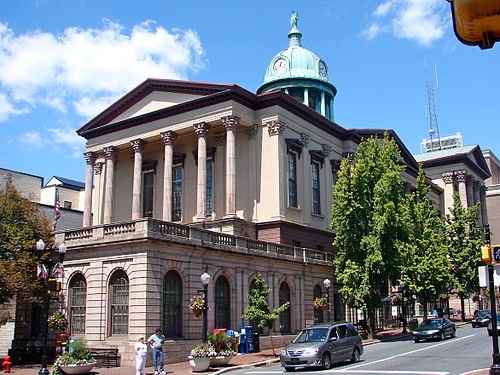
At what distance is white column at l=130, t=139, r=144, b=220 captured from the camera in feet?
166

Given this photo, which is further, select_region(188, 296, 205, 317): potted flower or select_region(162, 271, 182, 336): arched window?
select_region(162, 271, 182, 336): arched window

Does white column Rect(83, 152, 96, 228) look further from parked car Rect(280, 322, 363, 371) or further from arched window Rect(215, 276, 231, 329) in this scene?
parked car Rect(280, 322, 363, 371)

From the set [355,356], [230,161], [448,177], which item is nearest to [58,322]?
[355,356]

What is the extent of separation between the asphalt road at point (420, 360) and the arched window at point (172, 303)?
595 cm

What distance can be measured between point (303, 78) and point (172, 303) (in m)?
46.3

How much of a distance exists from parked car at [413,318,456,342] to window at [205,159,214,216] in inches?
791

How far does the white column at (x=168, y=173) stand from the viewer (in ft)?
160

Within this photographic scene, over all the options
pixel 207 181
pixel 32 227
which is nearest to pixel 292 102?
pixel 207 181

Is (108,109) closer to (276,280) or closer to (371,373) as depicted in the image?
(276,280)

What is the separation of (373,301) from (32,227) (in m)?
22.9

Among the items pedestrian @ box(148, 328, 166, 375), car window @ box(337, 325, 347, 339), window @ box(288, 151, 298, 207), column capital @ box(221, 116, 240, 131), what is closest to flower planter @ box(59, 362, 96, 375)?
pedestrian @ box(148, 328, 166, 375)

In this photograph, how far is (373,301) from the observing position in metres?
40.9

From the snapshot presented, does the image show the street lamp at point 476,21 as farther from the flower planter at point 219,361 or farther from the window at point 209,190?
the window at point 209,190

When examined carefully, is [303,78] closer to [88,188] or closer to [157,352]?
[88,188]
